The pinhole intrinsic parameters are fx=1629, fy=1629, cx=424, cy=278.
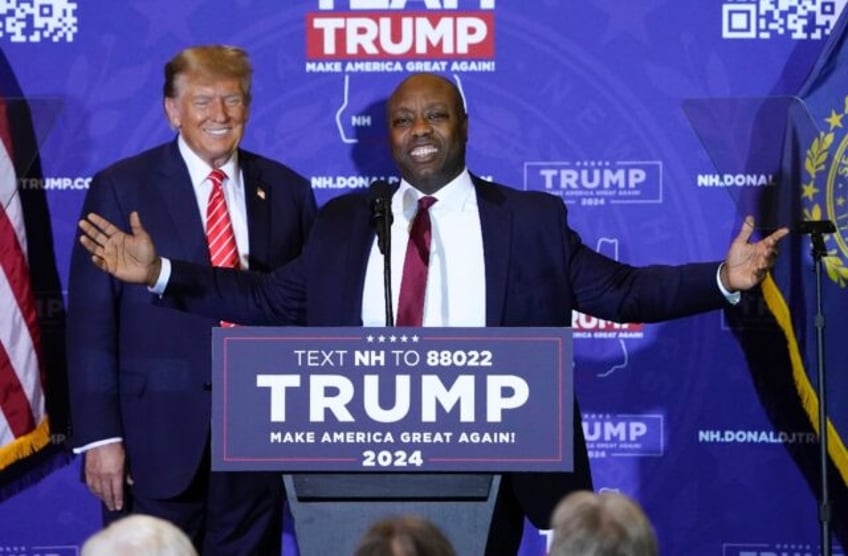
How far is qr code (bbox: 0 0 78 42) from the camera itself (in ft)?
20.6

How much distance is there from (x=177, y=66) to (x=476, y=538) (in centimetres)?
275

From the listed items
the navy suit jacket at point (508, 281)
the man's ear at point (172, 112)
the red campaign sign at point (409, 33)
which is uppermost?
the red campaign sign at point (409, 33)

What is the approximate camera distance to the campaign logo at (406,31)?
6.26 m

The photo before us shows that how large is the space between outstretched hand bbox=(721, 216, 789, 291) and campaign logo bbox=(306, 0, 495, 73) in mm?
1814

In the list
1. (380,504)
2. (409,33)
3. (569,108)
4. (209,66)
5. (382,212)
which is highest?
(409,33)

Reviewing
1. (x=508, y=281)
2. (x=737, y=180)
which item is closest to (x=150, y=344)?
(x=508, y=281)

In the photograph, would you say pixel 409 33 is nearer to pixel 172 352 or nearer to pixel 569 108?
pixel 569 108

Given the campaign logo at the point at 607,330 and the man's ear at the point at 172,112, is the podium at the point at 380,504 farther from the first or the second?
the campaign logo at the point at 607,330

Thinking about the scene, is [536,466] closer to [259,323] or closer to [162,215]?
[259,323]

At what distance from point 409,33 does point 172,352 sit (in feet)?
5.16

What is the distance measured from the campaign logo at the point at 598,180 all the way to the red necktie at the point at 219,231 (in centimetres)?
125

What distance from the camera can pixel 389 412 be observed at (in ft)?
12.5

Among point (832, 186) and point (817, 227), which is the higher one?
point (832, 186)

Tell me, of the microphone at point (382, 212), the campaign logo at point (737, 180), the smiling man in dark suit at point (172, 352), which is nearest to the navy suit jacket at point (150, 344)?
the smiling man in dark suit at point (172, 352)
